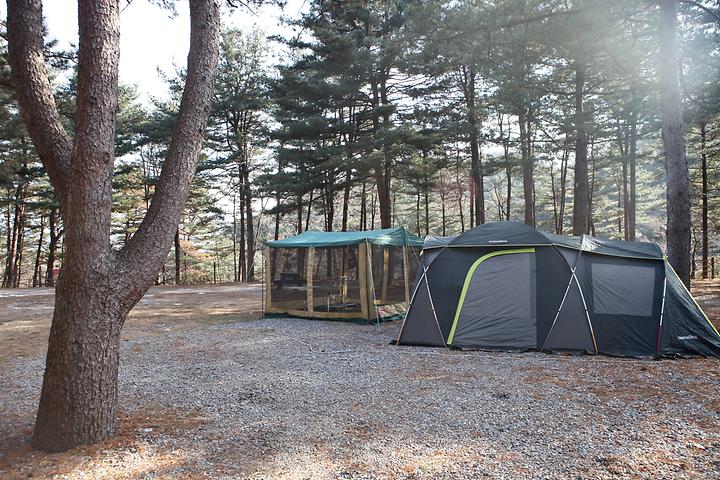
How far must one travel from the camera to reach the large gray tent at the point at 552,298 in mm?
5402

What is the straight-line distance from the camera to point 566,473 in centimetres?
254

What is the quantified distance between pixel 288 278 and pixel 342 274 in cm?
111

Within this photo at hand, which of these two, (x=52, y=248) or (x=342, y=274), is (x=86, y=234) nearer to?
(x=342, y=274)

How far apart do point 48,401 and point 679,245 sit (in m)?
7.45

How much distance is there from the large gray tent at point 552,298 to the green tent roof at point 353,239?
2236 millimetres

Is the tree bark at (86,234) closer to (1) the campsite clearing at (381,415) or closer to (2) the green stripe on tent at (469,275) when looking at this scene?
(1) the campsite clearing at (381,415)

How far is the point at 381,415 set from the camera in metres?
3.51

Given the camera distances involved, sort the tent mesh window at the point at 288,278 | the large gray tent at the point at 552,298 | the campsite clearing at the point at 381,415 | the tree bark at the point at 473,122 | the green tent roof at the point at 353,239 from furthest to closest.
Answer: the tree bark at the point at 473,122 < the tent mesh window at the point at 288,278 < the green tent roof at the point at 353,239 < the large gray tent at the point at 552,298 < the campsite clearing at the point at 381,415

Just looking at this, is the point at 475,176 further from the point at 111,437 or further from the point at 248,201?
the point at 111,437

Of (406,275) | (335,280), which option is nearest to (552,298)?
(406,275)

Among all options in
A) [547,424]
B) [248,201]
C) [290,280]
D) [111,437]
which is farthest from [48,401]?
[248,201]

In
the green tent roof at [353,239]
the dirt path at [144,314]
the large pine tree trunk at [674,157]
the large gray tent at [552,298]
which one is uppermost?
the large pine tree trunk at [674,157]

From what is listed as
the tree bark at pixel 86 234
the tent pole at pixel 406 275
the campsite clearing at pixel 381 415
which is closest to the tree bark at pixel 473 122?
the tent pole at pixel 406 275

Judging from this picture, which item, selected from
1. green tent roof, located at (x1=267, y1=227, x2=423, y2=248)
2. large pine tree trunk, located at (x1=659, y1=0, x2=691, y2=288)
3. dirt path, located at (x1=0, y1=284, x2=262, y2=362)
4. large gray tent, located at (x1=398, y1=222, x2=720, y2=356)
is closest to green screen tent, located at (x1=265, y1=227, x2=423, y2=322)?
green tent roof, located at (x1=267, y1=227, x2=423, y2=248)
